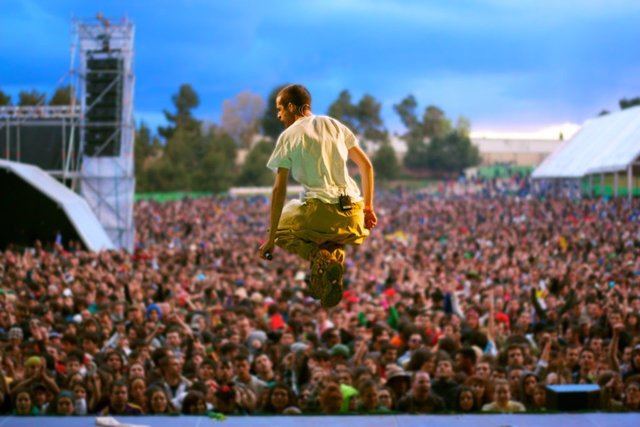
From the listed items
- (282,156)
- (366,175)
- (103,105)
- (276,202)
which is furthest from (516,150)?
(282,156)


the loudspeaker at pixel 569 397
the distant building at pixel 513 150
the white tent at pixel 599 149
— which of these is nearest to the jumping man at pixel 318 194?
the loudspeaker at pixel 569 397

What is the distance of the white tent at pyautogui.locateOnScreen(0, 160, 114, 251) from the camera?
75.0 ft

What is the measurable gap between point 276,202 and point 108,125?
997 inches

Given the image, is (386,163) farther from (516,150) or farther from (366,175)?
(366,175)

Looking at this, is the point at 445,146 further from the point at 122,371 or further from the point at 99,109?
the point at 122,371

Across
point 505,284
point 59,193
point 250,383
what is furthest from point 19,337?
point 59,193

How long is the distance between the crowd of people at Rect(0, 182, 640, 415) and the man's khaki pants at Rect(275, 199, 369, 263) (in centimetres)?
323

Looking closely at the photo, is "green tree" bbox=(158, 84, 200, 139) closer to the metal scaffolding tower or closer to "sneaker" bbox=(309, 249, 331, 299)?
the metal scaffolding tower

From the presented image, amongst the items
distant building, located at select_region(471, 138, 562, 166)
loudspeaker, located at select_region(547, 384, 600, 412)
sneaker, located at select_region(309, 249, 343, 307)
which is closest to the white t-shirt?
sneaker, located at select_region(309, 249, 343, 307)

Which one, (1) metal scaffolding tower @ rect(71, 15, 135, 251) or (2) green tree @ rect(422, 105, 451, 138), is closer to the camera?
(1) metal scaffolding tower @ rect(71, 15, 135, 251)

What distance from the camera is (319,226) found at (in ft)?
16.5

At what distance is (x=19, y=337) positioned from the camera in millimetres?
9758

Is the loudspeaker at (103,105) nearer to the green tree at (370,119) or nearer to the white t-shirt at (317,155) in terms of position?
the white t-shirt at (317,155)

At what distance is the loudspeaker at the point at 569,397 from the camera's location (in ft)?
27.2
